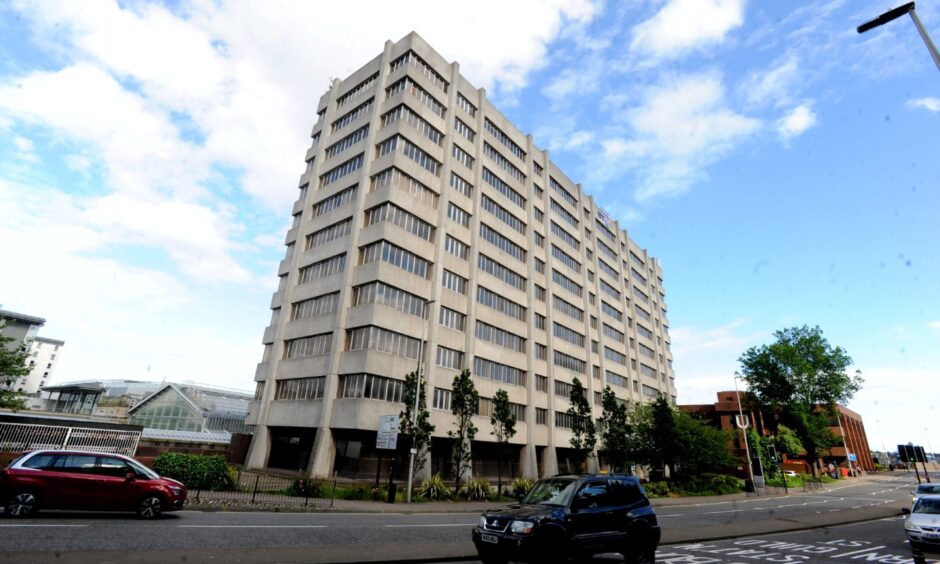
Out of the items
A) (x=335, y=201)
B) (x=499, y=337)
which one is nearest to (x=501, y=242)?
(x=499, y=337)

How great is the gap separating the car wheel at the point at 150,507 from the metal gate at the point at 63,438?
42.1 ft

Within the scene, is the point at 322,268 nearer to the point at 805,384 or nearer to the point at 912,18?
the point at 912,18

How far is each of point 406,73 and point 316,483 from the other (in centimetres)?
3400

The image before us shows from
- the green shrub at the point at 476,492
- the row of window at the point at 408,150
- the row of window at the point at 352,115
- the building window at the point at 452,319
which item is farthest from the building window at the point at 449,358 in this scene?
the row of window at the point at 352,115

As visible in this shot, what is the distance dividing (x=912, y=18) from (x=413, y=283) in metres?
31.9

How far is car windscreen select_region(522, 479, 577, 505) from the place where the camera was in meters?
9.91

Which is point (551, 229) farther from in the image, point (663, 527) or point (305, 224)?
point (663, 527)

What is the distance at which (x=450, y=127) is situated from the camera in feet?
147

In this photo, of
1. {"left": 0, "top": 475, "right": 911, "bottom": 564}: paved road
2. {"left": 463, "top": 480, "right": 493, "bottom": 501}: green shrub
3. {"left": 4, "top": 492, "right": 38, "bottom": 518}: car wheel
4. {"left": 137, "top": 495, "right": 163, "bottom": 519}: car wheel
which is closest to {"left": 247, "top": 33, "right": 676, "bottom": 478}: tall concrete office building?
{"left": 463, "top": 480, "right": 493, "bottom": 501}: green shrub

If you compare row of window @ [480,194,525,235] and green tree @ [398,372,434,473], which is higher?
row of window @ [480,194,525,235]

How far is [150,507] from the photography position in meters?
13.2

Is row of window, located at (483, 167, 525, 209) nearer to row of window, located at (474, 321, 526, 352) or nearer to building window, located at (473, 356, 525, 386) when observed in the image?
→ row of window, located at (474, 321, 526, 352)

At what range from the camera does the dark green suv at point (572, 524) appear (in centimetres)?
871

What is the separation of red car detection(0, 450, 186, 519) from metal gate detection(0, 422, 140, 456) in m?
12.2
